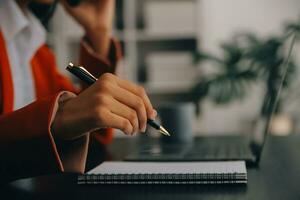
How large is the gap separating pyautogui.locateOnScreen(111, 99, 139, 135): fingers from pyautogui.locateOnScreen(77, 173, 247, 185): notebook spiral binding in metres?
0.07

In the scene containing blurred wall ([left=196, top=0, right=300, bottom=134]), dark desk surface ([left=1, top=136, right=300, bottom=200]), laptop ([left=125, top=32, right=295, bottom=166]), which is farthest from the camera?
blurred wall ([left=196, top=0, right=300, bottom=134])

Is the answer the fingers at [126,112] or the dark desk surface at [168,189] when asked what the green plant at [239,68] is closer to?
the dark desk surface at [168,189]

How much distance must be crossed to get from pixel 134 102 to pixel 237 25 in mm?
2917

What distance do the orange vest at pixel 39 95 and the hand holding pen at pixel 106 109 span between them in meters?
0.03

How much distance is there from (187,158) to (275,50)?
6.59 feet

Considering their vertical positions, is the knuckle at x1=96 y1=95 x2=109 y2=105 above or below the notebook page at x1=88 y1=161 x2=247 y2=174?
above

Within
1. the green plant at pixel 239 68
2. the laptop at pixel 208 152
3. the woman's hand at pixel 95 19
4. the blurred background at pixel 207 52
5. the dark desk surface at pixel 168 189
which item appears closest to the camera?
the dark desk surface at pixel 168 189

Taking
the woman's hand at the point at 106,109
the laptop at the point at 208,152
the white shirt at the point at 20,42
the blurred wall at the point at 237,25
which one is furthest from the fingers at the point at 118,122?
the blurred wall at the point at 237,25

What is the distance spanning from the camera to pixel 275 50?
2.77 meters

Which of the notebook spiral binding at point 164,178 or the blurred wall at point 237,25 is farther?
the blurred wall at point 237,25

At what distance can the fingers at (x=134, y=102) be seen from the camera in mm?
647

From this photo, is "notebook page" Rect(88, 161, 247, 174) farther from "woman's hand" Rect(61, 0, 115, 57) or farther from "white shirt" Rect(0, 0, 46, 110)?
"woman's hand" Rect(61, 0, 115, 57)

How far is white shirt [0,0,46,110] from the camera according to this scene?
1.23 m

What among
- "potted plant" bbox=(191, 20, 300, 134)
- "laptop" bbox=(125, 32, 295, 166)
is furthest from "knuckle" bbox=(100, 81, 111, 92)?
"potted plant" bbox=(191, 20, 300, 134)
